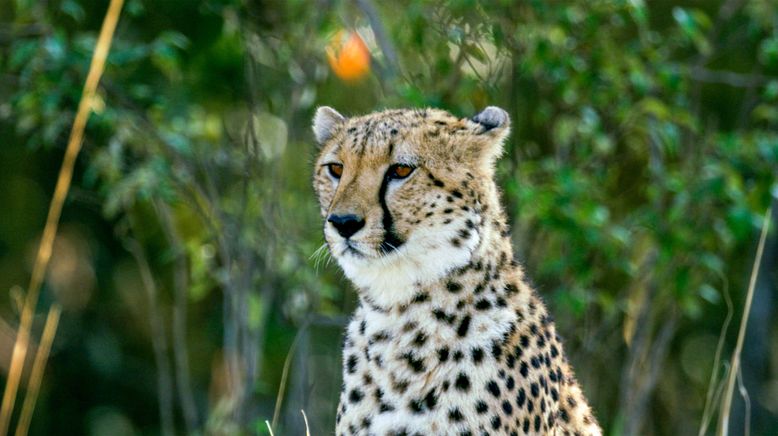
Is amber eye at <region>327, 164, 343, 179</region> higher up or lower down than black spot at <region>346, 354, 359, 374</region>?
higher up

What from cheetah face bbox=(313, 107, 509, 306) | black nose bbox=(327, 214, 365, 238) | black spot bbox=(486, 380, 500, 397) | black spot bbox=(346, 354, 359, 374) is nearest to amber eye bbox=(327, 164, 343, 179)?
cheetah face bbox=(313, 107, 509, 306)

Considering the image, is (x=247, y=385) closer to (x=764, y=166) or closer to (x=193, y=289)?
(x=193, y=289)

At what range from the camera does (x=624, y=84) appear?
5707 mm

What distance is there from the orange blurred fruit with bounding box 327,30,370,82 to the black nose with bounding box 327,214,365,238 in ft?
7.54

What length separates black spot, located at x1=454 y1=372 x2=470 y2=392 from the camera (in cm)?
339

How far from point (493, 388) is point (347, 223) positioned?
577 mm

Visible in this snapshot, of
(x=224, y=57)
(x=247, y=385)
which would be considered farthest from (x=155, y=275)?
(x=247, y=385)

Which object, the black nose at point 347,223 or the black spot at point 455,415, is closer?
the black spot at point 455,415

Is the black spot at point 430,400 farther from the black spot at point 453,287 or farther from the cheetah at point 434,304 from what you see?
the black spot at point 453,287

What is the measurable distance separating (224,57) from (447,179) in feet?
11.6

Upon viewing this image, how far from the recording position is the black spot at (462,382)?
339cm

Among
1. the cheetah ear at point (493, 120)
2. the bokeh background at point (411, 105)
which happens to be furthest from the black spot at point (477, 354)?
the bokeh background at point (411, 105)

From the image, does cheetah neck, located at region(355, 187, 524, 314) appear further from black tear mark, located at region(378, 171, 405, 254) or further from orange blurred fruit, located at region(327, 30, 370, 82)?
orange blurred fruit, located at region(327, 30, 370, 82)

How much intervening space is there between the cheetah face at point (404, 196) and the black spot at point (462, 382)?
28 centimetres
